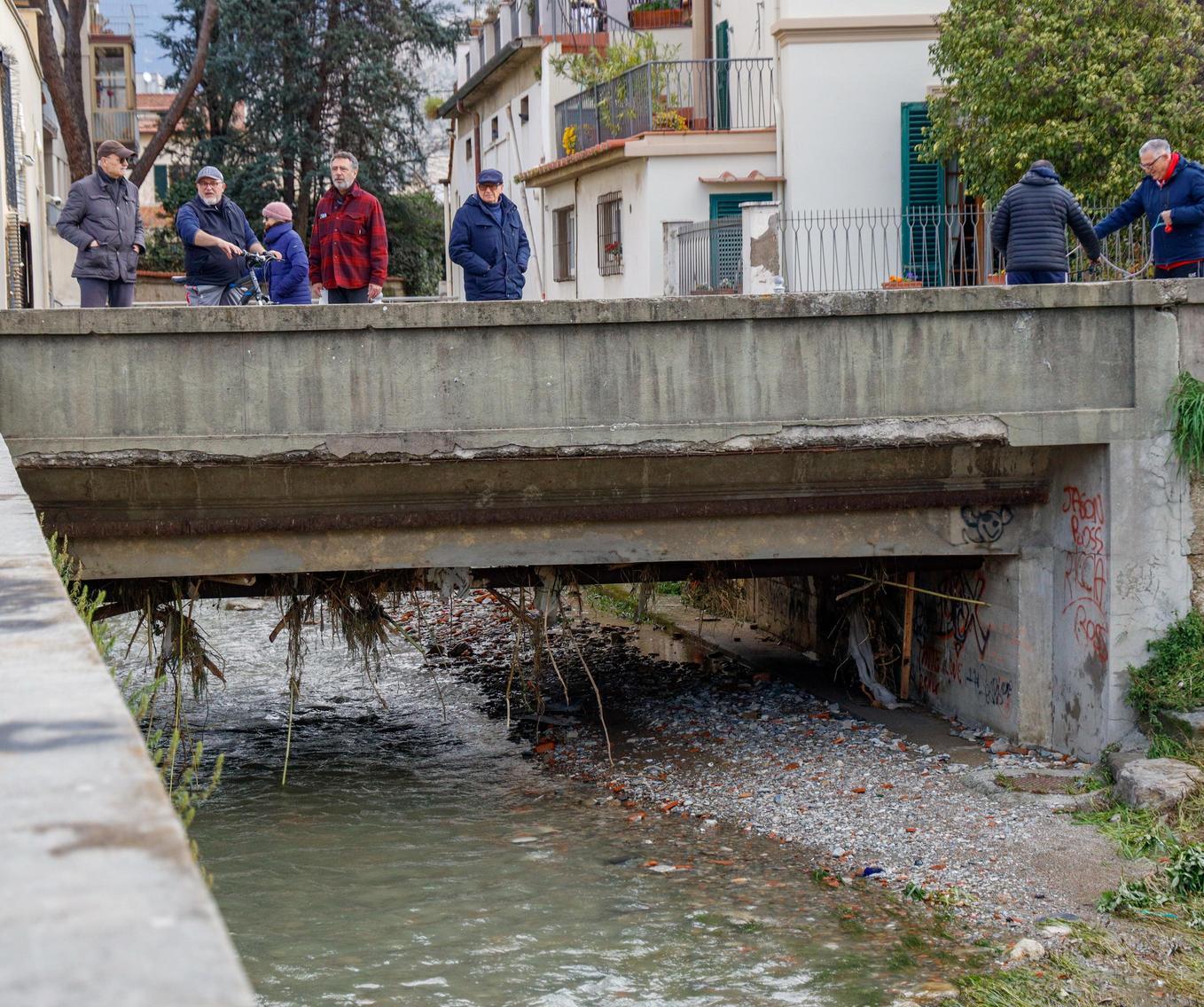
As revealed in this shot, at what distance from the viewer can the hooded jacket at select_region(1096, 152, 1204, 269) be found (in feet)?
33.8

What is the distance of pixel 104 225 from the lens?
10.2 metres

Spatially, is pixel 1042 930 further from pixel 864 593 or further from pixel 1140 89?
pixel 1140 89

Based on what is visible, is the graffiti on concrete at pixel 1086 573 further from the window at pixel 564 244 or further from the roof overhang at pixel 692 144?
the window at pixel 564 244

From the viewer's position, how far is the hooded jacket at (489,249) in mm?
10922

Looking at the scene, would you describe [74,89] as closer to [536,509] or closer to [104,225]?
[104,225]

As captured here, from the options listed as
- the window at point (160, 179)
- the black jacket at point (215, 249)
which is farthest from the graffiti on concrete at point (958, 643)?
the window at point (160, 179)

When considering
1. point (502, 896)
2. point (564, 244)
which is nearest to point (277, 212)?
point (502, 896)

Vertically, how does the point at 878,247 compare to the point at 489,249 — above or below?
above

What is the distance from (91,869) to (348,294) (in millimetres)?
9588

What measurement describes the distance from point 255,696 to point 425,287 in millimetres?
22967

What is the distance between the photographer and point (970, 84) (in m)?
16.3

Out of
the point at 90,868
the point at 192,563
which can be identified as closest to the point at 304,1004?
the point at 192,563

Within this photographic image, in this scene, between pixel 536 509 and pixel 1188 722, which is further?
pixel 536 509

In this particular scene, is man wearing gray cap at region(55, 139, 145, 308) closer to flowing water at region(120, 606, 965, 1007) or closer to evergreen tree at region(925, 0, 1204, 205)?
flowing water at region(120, 606, 965, 1007)
